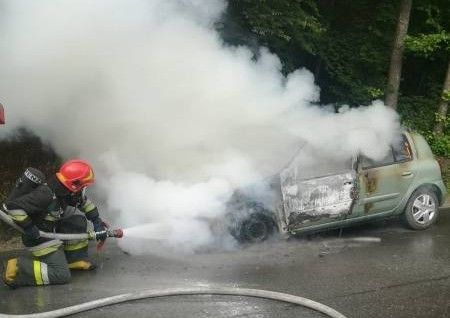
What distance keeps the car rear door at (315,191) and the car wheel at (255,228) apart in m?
0.23

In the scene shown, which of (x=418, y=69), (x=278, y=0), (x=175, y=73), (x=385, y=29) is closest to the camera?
(x=175, y=73)

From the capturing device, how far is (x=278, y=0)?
31.3 ft

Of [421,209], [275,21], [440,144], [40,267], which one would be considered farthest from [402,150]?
[440,144]

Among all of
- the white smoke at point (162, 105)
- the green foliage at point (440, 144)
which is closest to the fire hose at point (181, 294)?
the white smoke at point (162, 105)

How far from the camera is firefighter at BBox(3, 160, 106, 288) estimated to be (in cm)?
585

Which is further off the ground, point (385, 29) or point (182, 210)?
point (385, 29)

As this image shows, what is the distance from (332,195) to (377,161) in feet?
2.72

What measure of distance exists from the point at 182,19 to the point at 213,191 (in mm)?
2368

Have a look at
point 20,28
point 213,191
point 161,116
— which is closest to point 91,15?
point 20,28

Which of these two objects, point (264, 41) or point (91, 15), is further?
point (264, 41)

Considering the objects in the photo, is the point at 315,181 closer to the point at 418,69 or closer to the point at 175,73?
the point at 175,73

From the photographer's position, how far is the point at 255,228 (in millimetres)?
7230

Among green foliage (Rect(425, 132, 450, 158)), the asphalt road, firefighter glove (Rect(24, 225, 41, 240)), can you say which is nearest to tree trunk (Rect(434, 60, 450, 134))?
green foliage (Rect(425, 132, 450, 158))

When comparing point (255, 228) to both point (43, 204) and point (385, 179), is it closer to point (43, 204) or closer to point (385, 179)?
point (385, 179)
